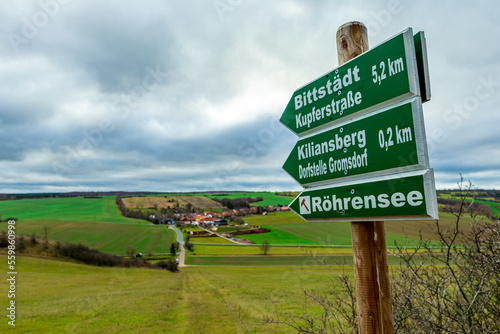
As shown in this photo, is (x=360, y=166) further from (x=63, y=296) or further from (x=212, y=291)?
(x=63, y=296)

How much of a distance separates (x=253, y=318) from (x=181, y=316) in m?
5.53

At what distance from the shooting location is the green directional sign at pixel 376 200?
1.42m

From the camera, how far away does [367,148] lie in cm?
176

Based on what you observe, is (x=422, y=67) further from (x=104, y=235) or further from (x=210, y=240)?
(x=210, y=240)

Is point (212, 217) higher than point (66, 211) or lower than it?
lower

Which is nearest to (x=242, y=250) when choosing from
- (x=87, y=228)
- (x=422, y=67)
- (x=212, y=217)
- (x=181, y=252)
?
(x=181, y=252)

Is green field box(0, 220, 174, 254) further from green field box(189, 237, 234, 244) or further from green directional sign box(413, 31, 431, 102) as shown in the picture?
green directional sign box(413, 31, 431, 102)

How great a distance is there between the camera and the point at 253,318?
705 inches

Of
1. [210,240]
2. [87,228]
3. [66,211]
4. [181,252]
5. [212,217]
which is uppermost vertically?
[66,211]

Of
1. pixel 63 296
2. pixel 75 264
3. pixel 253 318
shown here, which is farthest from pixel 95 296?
pixel 75 264

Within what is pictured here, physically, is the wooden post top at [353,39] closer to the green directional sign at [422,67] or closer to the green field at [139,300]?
the green directional sign at [422,67]

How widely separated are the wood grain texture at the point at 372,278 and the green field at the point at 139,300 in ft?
33.6

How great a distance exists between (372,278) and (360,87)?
4.37 ft

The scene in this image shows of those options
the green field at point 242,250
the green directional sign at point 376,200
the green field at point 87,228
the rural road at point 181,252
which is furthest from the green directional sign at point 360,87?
the green field at point 87,228
